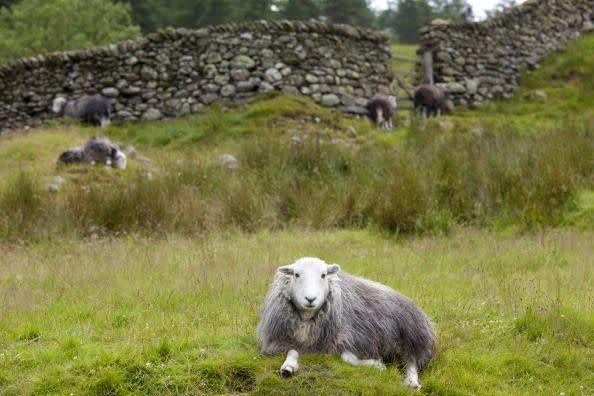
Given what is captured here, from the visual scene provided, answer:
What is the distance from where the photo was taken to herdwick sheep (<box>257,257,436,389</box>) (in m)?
4.38

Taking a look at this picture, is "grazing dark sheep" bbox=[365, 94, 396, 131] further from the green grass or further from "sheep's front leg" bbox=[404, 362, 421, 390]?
"sheep's front leg" bbox=[404, 362, 421, 390]

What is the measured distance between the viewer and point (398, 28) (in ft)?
144

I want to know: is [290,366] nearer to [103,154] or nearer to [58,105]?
[103,154]

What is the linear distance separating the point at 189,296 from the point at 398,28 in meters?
40.1

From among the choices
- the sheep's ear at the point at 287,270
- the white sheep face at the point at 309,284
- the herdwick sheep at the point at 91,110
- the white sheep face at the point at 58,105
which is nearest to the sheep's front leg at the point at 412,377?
the white sheep face at the point at 309,284

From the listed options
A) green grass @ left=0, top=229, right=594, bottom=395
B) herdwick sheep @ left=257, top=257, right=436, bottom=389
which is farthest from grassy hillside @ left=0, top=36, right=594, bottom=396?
herdwick sheep @ left=257, top=257, right=436, bottom=389

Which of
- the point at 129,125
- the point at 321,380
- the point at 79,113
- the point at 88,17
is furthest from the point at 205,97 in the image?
the point at 88,17

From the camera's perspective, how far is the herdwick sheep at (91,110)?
54.1ft

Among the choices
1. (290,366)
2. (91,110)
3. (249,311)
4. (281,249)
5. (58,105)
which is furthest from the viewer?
(58,105)

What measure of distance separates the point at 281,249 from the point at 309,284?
3.53 metres

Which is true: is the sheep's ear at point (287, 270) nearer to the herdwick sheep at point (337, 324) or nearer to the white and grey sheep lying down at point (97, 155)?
the herdwick sheep at point (337, 324)

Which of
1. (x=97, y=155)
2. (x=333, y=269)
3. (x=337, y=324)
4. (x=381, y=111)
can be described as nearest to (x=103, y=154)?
(x=97, y=155)

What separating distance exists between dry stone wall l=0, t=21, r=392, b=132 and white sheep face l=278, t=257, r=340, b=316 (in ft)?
40.0

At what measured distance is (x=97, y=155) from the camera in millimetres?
12359
